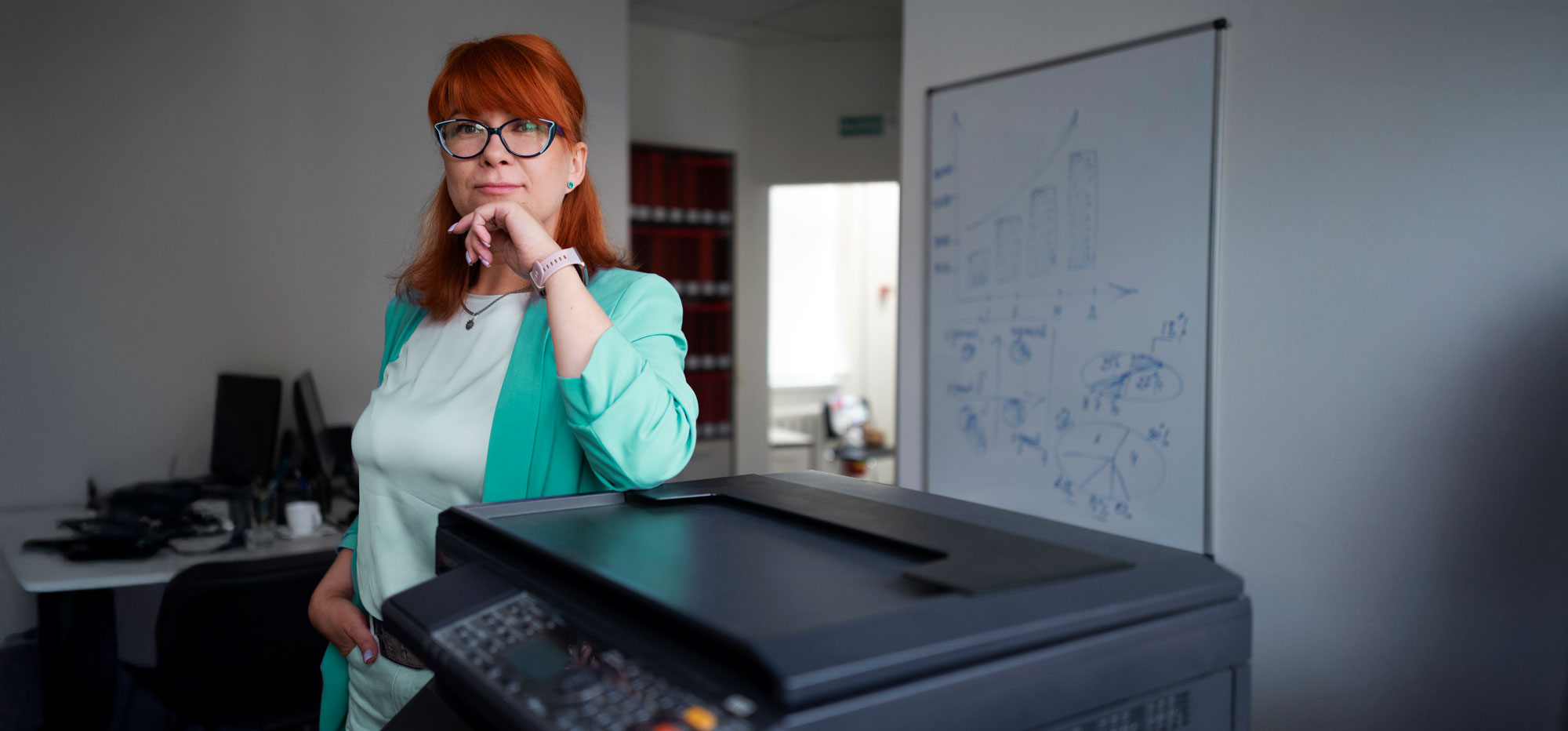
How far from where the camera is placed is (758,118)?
5.12 metres

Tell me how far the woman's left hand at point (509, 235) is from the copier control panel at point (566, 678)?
1.40ft

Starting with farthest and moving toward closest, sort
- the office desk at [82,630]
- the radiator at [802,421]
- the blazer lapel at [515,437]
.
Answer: the radiator at [802,421], the office desk at [82,630], the blazer lapel at [515,437]

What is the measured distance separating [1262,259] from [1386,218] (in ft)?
0.89

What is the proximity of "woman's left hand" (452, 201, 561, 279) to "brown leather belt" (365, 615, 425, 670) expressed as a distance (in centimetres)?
42

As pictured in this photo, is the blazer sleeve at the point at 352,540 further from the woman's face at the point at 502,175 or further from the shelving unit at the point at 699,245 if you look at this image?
the shelving unit at the point at 699,245

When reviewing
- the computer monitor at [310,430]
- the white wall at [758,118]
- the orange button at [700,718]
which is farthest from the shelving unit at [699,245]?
the orange button at [700,718]

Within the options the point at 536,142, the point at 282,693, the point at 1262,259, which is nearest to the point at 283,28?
the point at 282,693

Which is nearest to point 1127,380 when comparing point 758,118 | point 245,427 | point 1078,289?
point 1078,289

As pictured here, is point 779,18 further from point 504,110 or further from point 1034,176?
point 504,110

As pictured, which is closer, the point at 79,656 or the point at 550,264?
the point at 550,264

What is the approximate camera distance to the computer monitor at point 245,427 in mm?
2863

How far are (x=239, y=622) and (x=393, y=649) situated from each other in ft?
4.01

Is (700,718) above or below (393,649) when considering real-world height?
above

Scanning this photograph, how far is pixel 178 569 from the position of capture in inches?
90.8
